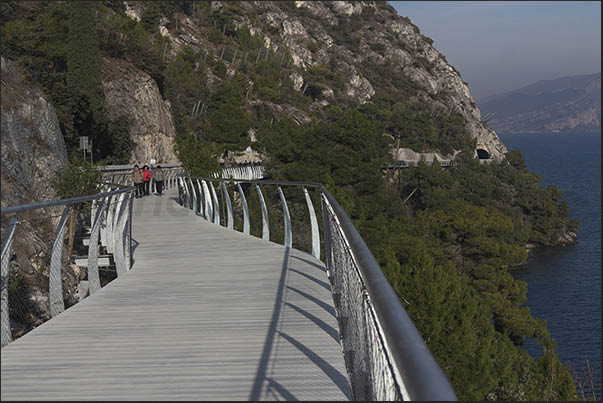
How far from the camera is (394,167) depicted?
9069cm

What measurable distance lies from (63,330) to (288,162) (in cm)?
4804

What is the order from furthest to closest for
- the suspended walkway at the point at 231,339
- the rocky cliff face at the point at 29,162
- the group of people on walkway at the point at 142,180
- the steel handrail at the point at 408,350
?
the group of people on walkway at the point at 142,180
the rocky cliff face at the point at 29,162
the suspended walkway at the point at 231,339
the steel handrail at the point at 408,350

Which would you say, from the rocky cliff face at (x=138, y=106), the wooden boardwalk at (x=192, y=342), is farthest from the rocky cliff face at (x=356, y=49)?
the wooden boardwalk at (x=192, y=342)

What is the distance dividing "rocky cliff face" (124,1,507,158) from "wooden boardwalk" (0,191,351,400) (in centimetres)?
10105

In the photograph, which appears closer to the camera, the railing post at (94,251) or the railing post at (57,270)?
the railing post at (57,270)

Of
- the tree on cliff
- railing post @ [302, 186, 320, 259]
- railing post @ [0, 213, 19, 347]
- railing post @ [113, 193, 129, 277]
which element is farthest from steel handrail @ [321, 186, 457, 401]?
the tree on cliff

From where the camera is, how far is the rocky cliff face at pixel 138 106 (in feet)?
169

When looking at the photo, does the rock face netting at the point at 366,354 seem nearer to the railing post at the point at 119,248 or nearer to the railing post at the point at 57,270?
the railing post at the point at 57,270

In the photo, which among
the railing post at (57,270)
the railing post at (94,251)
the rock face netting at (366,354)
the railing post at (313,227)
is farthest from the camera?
the railing post at (313,227)

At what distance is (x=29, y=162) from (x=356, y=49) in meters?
136

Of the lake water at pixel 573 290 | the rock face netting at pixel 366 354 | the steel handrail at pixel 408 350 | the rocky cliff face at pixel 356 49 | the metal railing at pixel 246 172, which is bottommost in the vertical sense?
the lake water at pixel 573 290

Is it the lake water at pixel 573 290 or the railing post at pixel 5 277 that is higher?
the railing post at pixel 5 277

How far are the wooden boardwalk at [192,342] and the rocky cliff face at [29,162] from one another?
95 cm

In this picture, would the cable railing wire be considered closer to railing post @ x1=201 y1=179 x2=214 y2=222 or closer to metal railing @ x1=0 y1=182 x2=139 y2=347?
metal railing @ x1=0 y1=182 x2=139 y2=347
